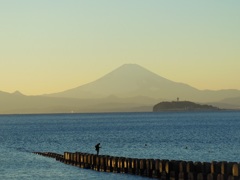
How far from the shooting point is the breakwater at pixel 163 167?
39541mm

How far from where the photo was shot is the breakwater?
39.5 meters

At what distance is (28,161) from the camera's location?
225ft

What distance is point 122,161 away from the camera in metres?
52.3

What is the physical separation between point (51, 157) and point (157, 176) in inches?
1075

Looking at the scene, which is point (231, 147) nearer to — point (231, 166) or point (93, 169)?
point (93, 169)

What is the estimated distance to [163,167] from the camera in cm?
4656

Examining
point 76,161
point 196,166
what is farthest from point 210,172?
point 76,161

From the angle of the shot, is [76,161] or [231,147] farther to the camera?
[231,147]

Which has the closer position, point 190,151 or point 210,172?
point 210,172

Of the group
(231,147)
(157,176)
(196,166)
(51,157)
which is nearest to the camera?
(196,166)

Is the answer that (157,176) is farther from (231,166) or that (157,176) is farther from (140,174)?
(231,166)

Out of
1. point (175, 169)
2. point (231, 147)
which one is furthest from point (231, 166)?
point (231, 147)

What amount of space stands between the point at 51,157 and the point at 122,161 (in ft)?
71.7

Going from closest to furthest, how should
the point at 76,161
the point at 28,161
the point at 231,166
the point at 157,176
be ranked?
the point at 231,166
the point at 157,176
the point at 76,161
the point at 28,161
